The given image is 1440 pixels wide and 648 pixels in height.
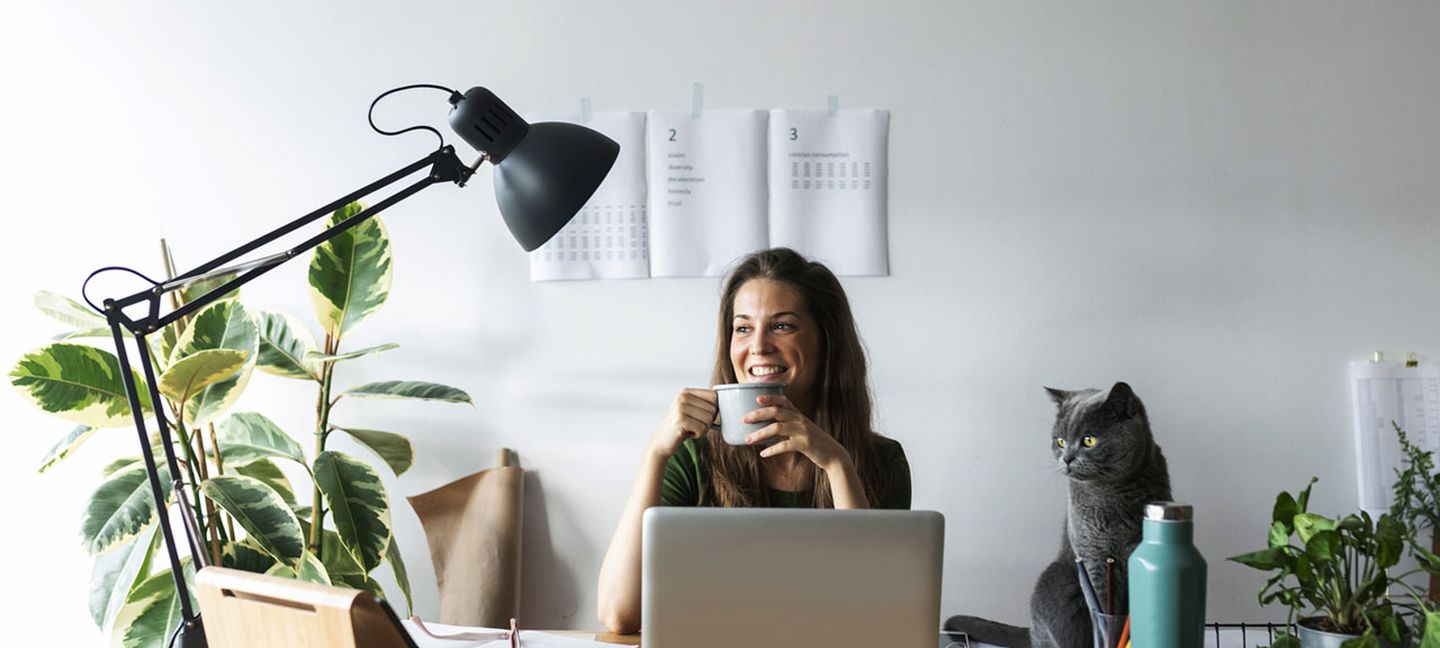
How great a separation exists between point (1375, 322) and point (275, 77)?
2.32m

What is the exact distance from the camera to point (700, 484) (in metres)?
1.89

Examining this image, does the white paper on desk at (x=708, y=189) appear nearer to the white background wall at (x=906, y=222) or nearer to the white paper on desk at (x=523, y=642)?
the white background wall at (x=906, y=222)

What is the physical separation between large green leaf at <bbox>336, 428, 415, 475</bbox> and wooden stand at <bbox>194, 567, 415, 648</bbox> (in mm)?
1099

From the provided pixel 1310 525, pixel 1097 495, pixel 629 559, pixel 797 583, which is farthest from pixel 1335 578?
pixel 629 559

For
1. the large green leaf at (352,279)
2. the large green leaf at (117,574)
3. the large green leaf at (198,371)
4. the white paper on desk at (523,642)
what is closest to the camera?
the white paper on desk at (523,642)

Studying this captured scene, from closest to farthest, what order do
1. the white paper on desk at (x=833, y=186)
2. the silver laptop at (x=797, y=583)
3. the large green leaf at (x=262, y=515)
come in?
the silver laptop at (x=797, y=583), the large green leaf at (x=262, y=515), the white paper on desk at (x=833, y=186)

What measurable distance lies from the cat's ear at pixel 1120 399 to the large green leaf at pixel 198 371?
131cm

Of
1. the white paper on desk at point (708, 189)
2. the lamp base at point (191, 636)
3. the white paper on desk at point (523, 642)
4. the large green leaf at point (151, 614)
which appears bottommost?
the large green leaf at point (151, 614)

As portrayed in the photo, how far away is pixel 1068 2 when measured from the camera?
2.24 m

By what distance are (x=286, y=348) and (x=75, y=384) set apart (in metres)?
0.39

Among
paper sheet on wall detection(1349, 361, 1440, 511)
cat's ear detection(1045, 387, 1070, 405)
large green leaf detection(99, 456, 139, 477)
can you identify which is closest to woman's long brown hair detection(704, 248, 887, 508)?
cat's ear detection(1045, 387, 1070, 405)

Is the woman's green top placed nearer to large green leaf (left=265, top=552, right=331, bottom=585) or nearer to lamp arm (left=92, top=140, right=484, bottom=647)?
large green leaf (left=265, top=552, right=331, bottom=585)

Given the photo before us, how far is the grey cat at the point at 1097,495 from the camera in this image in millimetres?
1633

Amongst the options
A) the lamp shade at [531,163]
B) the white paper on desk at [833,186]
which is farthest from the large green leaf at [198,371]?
the white paper on desk at [833,186]
